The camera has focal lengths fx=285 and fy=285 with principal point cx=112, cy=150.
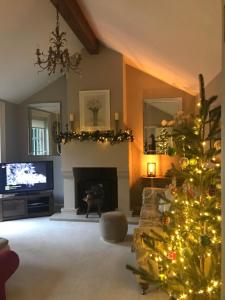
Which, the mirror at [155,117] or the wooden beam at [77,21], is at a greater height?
the wooden beam at [77,21]

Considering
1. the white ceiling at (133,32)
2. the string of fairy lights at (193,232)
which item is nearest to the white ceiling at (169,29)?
the white ceiling at (133,32)

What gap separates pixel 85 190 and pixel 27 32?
3282 millimetres

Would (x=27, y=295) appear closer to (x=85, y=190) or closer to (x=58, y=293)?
(x=58, y=293)

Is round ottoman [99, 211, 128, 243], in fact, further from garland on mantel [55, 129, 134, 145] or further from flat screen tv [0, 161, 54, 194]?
flat screen tv [0, 161, 54, 194]

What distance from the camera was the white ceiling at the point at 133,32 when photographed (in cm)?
244

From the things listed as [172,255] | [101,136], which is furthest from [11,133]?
[172,255]

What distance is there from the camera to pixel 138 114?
6.25m

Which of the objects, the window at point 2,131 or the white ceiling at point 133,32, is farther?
the window at point 2,131

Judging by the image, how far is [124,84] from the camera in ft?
19.5

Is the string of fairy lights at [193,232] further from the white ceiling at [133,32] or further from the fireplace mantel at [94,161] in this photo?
the fireplace mantel at [94,161]

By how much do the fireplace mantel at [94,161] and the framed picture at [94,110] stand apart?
1.24 ft

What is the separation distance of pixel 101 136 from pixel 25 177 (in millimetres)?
1841

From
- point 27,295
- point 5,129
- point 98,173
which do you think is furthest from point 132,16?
point 5,129

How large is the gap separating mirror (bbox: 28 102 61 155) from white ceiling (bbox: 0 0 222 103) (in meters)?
0.69
